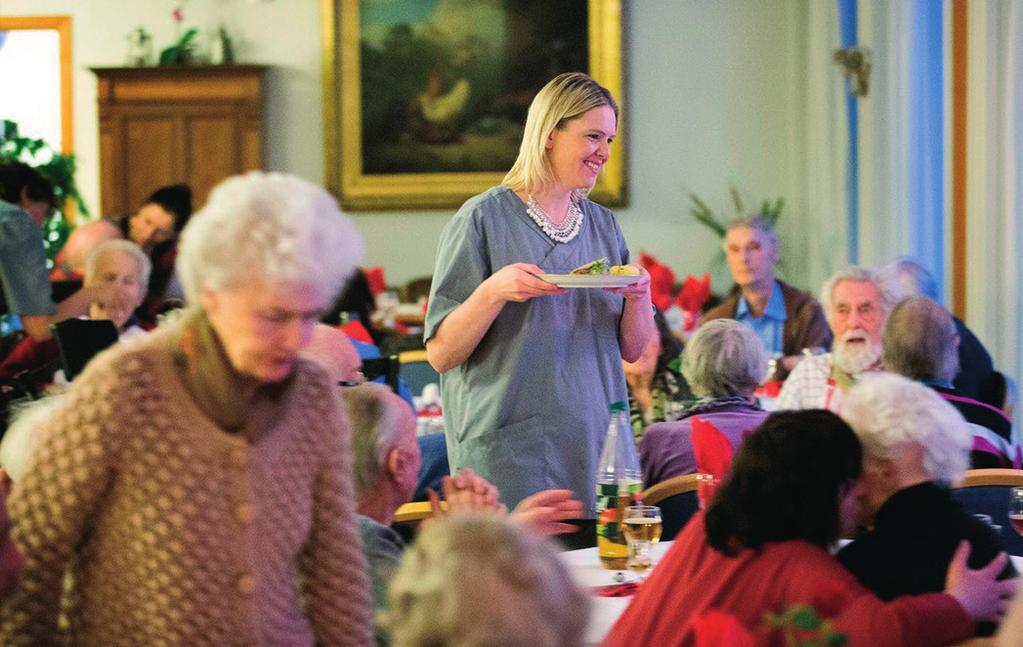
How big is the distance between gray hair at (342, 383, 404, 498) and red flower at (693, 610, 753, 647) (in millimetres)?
673

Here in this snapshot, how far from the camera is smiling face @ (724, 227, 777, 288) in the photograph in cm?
672

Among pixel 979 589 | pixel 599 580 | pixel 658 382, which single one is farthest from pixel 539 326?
pixel 658 382

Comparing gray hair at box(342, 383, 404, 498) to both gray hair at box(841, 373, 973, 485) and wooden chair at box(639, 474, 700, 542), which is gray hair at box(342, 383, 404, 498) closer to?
gray hair at box(841, 373, 973, 485)

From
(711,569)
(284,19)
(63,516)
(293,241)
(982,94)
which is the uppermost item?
(284,19)

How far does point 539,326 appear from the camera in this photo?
3150 mm

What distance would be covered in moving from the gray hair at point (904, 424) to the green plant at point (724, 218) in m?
8.93

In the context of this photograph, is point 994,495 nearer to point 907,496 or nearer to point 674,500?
point 674,500

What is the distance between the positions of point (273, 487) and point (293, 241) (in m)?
0.32

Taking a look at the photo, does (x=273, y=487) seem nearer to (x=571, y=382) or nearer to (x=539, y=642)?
(x=539, y=642)

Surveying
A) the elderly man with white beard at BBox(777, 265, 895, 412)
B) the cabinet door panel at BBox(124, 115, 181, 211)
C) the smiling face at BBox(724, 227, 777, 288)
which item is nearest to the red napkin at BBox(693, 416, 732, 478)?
the elderly man with white beard at BBox(777, 265, 895, 412)

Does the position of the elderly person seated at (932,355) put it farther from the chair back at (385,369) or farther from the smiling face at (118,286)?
the smiling face at (118,286)

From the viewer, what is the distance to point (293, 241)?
151 centimetres

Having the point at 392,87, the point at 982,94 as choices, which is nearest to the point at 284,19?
the point at 392,87

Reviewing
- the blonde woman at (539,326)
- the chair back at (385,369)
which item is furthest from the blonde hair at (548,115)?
the chair back at (385,369)
